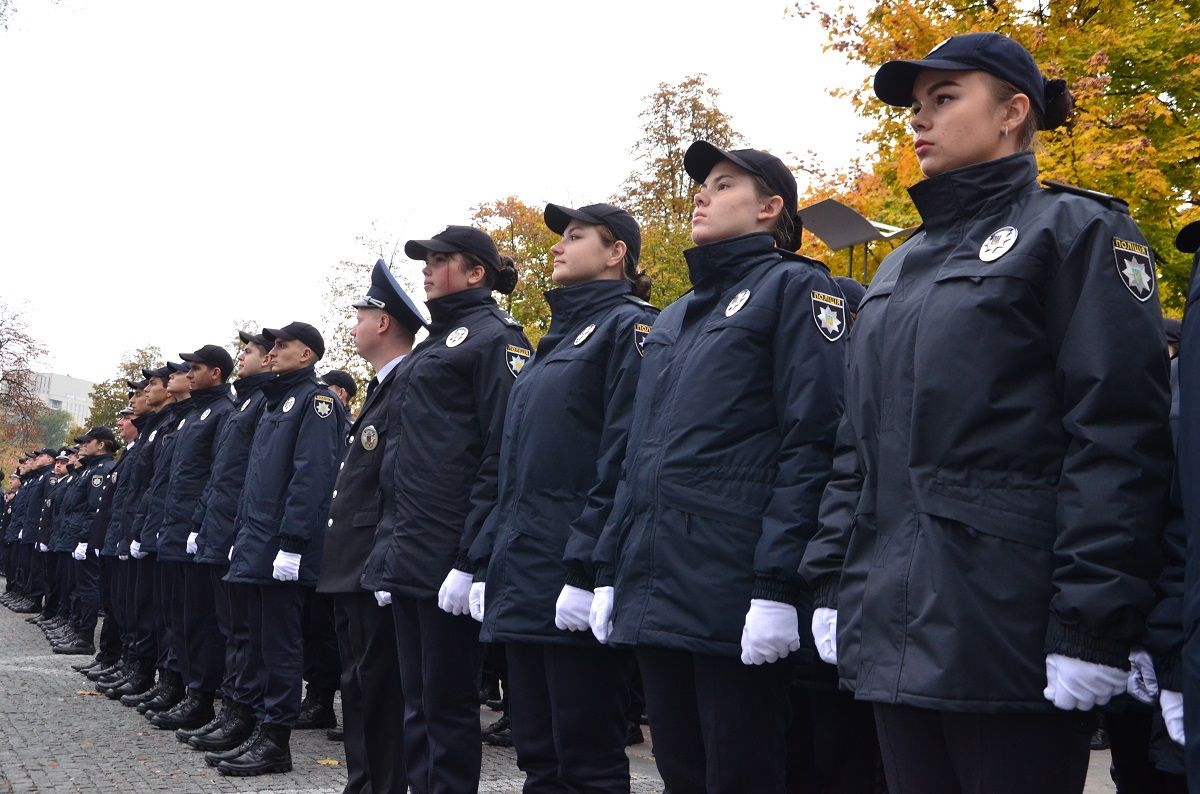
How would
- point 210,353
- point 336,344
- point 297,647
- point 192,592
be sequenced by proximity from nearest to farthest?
point 297,647, point 192,592, point 210,353, point 336,344

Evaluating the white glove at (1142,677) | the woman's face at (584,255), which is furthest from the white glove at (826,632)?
the woman's face at (584,255)

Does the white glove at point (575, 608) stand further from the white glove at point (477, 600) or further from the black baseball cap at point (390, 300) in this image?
the black baseball cap at point (390, 300)

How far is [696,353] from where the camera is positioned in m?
3.96

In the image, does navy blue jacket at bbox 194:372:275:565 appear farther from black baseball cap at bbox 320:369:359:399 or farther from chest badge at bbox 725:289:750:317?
chest badge at bbox 725:289:750:317

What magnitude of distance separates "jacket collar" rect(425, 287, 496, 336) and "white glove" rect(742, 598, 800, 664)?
2872 millimetres

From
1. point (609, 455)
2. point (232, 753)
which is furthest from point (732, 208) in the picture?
point (232, 753)

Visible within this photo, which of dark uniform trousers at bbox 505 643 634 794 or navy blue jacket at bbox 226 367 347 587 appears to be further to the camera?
navy blue jacket at bbox 226 367 347 587

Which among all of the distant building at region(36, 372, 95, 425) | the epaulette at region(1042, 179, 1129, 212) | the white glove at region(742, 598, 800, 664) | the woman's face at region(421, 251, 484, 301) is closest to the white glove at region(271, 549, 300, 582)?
the woman's face at region(421, 251, 484, 301)

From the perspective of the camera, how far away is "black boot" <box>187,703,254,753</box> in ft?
25.9

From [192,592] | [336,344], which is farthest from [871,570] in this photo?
[336,344]

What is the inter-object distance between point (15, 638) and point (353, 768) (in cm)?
1262

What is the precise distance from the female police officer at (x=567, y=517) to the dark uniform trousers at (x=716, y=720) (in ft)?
1.80

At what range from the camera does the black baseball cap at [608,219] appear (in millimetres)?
5203

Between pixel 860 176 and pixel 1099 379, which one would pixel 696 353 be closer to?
pixel 1099 379
